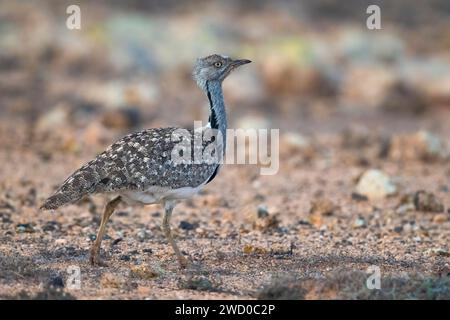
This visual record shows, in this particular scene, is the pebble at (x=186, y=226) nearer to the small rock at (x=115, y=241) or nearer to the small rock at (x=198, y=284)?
the small rock at (x=115, y=241)

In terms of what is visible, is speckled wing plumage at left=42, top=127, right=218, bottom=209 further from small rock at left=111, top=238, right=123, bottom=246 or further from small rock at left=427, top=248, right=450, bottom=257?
small rock at left=427, top=248, right=450, bottom=257

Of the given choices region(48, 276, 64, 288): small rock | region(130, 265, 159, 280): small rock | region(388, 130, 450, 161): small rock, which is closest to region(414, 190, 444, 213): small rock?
region(388, 130, 450, 161): small rock

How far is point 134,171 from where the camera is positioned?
23.7ft

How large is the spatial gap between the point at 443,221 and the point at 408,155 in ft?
11.7

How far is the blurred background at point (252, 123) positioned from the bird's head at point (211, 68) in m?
1.53

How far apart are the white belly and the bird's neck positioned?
816mm

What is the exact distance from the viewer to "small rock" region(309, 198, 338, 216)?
32.7 feet

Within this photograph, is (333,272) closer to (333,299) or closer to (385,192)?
(333,299)

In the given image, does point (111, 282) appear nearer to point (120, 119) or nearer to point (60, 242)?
point (60, 242)

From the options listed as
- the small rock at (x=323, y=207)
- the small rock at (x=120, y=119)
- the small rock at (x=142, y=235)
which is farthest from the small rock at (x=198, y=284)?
the small rock at (x=120, y=119)

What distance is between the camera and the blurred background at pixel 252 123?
8.23 m

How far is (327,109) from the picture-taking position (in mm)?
17781

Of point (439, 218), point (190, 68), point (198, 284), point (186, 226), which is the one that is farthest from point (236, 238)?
point (190, 68)

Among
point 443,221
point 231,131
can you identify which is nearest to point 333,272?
point 443,221
